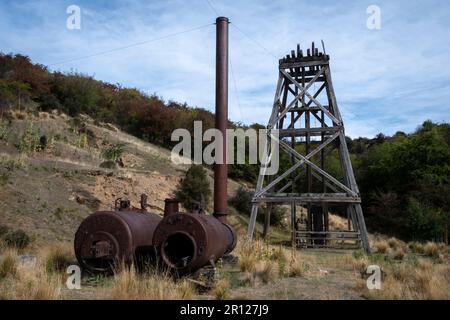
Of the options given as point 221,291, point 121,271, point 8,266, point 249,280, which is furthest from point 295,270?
point 8,266

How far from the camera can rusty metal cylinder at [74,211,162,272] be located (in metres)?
8.65

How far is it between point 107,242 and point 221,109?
6770 mm

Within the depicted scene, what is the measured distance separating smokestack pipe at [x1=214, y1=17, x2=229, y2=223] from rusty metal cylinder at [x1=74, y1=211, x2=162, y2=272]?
488 cm

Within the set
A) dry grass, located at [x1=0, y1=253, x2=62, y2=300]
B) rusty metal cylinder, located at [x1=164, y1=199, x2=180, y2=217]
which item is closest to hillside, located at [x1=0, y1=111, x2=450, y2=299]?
dry grass, located at [x1=0, y1=253, x2=62, y2=300]

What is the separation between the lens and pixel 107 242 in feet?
28.7

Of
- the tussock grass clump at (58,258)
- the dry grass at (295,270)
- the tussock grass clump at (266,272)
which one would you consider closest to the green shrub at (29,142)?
the tussock grass clump at (58,258)

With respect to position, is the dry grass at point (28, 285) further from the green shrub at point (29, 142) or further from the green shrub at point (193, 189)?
the green shrub at point (29, 142)

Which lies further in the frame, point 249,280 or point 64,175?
point 64,175

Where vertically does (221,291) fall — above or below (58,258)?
below

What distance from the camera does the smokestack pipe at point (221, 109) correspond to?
44.9ft

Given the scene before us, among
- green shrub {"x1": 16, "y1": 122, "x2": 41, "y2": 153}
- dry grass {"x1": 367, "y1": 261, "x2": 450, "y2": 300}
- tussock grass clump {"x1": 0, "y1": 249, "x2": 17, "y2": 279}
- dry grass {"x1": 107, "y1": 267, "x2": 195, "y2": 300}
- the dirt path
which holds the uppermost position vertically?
green shrub {"x1": 16, "y1": 122, "x2": 41, "y2": 153}

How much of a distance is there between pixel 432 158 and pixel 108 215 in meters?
26.6

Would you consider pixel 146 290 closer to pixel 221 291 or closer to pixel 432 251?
pixel 221 291

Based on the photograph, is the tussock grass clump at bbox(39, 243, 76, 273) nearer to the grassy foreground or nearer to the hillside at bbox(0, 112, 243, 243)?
the grassy foreground
